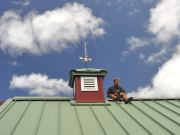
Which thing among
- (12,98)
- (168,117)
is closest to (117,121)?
(168,117)

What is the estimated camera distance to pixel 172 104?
590 inches

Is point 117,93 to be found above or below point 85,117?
above

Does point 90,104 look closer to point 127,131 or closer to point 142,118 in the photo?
point 142,118

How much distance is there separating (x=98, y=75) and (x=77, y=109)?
255 cm

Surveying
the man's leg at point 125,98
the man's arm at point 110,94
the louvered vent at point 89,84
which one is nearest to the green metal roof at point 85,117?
the man's leg at point 125,98

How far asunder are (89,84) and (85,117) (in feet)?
10.1

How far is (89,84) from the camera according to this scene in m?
15.3

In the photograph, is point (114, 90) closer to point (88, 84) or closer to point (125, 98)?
point (125, 98)

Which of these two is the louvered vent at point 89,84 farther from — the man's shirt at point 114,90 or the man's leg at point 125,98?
the man's leg at point 125,98

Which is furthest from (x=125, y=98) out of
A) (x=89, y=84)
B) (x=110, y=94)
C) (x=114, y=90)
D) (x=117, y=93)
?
(x=89, y=84)

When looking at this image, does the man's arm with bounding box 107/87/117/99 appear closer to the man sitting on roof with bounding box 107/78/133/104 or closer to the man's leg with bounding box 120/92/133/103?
the man sitting on roof with bounding box 107/78/133/104

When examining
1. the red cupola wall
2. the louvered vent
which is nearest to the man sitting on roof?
the red cupola wall

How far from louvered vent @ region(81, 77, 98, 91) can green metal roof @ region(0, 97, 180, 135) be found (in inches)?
34.1

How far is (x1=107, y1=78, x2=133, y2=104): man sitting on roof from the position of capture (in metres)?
15.1
